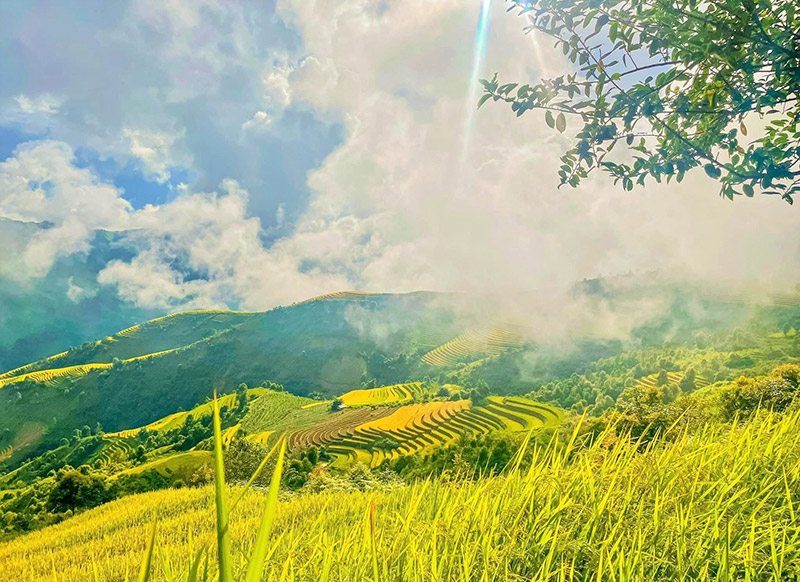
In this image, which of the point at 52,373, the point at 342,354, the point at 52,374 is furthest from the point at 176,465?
the point at 52,373

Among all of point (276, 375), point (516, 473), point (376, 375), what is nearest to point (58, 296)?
point (276, 375)

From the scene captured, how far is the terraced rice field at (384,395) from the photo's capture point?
71062 mm

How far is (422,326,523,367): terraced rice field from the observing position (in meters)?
76.4

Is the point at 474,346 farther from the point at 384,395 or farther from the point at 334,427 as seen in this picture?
the point at 334,427

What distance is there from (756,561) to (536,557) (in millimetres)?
816

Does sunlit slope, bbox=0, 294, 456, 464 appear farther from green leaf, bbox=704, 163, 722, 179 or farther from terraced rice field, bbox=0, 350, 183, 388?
green leaf, bbox=704, 163, 722, 179

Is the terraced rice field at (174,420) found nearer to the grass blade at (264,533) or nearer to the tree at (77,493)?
the tree at (77,493)

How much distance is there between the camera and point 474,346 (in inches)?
3246

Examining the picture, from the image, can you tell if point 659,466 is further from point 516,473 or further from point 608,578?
point 608,578

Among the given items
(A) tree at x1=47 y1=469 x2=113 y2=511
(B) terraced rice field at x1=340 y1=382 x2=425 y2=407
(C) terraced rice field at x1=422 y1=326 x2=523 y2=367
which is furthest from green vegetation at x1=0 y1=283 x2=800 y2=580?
(C) terraced rice field at x1=422 y1=326 x2=523 y2=367

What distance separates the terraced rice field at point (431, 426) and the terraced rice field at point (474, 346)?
65.8 ft

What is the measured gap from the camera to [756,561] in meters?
1.74

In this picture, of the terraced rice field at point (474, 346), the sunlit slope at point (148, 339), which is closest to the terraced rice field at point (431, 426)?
the terraced rice field at point (474, 346)

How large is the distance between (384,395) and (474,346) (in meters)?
18.8
